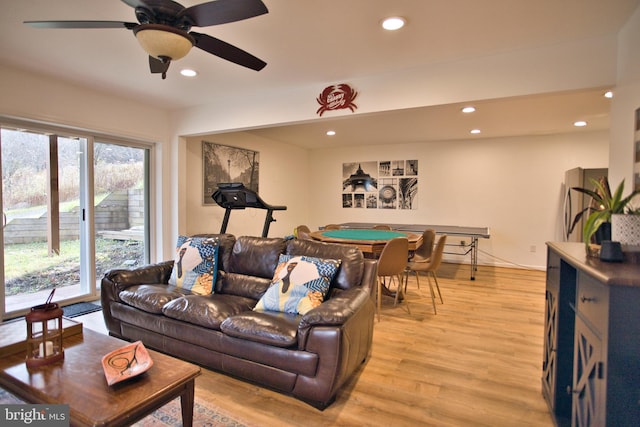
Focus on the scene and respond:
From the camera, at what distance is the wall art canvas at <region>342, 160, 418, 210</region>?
6.89 m

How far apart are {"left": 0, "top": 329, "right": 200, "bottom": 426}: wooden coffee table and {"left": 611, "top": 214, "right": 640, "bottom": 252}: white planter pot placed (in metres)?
2.05

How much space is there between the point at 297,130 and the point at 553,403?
4.79 m

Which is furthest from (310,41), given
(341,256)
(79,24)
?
(341,256)

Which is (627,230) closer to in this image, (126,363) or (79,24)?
(126,363)

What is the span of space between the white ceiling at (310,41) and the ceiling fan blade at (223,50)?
34 cm

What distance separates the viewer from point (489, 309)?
3846mm

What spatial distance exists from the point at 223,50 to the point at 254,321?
65.5 inches

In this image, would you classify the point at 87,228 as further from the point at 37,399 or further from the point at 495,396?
the point at 495,396

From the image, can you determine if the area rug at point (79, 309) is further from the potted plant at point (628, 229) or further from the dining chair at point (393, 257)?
the potted plant at point (628, 229)

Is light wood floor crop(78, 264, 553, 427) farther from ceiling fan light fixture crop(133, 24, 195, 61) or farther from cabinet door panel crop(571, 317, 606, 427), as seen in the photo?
ceiling fan light fixture crop(133, 24, 195, 61)

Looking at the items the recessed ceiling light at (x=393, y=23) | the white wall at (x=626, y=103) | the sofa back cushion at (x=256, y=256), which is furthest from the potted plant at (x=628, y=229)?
the sofa back cushion at (x=256, y=256)

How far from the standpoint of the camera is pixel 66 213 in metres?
3.80

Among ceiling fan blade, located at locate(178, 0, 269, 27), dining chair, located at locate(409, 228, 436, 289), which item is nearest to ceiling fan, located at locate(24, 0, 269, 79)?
ceiling fan blade, located at locate(178, 0, 269, 27)

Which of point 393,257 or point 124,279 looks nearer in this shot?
point 124,279
